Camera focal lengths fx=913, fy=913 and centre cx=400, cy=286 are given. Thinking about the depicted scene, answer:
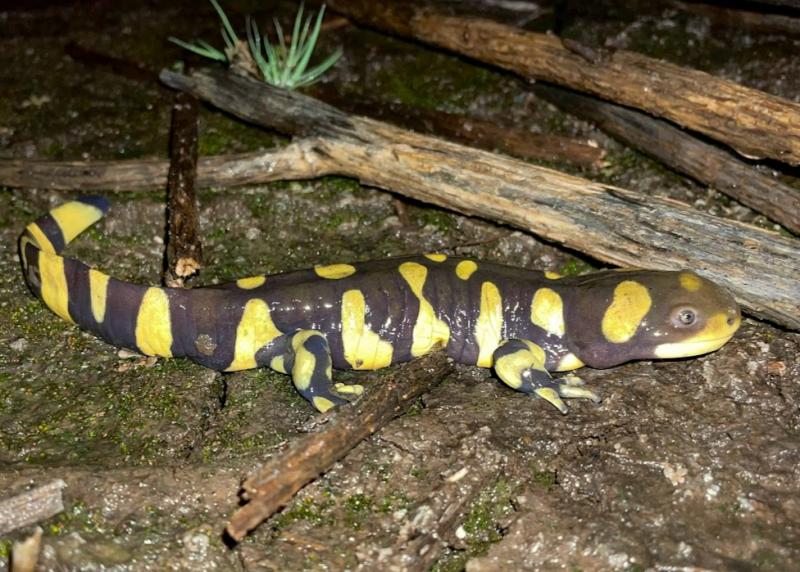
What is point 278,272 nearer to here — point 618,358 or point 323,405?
point 323,405

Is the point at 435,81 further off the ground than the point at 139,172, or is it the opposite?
the point at 435,81

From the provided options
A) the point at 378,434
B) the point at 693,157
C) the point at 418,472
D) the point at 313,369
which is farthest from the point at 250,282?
the point at 693,157

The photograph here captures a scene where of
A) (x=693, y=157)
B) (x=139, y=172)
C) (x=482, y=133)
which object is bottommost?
(x=139, y=172)

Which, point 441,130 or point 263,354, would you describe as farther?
point 441,130

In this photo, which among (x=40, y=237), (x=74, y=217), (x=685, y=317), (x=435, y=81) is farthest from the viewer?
(x=435, y=81)

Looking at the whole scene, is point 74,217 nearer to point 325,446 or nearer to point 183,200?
point 183,200

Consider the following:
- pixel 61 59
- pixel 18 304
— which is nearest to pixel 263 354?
pixel 18 304

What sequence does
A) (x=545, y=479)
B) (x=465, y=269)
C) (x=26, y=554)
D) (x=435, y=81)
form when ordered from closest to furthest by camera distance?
(x=26, y=554) < (x=545, y=479) < (x=465, y=269) < (x=435, y=81)

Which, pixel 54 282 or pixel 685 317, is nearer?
pixel 685 317
